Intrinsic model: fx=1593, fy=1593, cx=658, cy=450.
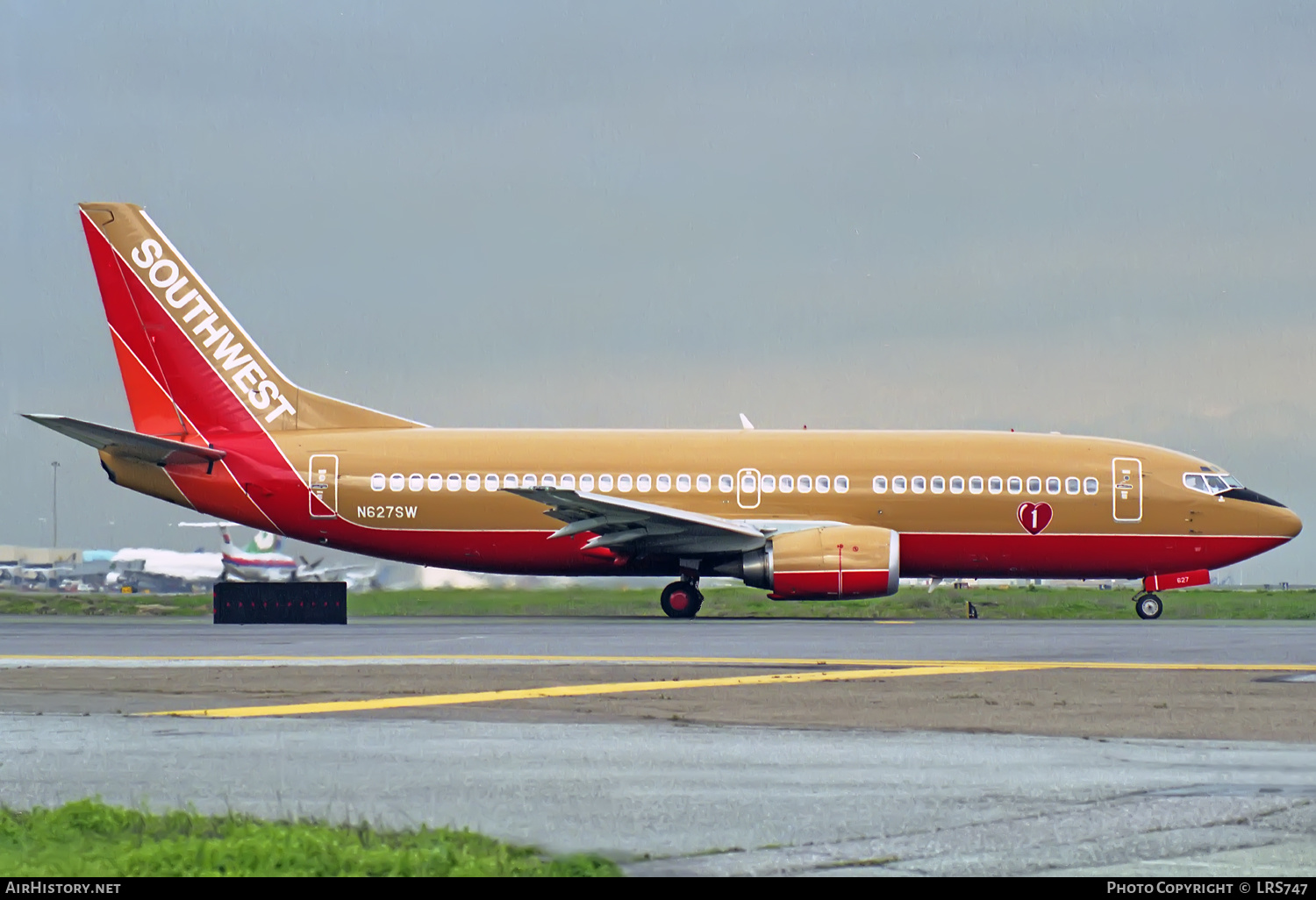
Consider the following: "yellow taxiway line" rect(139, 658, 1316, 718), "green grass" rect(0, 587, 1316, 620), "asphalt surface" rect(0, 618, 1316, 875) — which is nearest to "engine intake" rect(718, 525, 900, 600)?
"green grass" rect(0, 587, 1316, 620)

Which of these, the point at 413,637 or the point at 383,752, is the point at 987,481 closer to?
the point at 413,637

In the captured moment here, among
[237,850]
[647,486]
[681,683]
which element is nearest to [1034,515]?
[647,486]

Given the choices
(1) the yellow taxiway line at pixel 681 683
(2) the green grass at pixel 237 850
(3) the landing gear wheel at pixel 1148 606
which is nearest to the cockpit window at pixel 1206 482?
(3) the landing gear wheel at pixel 1148 606

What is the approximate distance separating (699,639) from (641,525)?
8.81m

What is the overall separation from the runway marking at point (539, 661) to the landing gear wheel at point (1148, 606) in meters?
15.1

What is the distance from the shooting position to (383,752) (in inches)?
401

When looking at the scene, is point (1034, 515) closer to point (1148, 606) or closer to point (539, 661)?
point (1148, 606)

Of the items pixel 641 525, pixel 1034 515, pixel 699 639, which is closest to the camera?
pixel 699 639

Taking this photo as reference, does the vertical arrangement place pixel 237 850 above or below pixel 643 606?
above

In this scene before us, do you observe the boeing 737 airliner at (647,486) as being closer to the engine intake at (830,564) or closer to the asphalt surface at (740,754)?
the engine intake at (830,564)

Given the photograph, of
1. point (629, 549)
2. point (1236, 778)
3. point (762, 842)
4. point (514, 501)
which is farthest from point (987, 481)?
point (762, 842)

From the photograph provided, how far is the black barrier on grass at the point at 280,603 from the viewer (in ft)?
102

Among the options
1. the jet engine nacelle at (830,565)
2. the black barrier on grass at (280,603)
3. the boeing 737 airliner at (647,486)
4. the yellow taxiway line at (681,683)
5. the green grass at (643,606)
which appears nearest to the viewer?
the yellow taxiway line at (681,683)

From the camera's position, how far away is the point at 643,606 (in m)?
38.9
